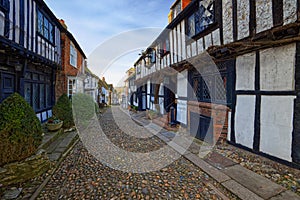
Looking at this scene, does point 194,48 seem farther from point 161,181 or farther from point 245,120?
point 161,181

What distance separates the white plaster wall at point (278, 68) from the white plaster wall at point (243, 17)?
780 millimetres

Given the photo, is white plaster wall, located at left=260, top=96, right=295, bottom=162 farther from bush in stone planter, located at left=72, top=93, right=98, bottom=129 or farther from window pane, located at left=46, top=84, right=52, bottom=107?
window pane, located at left=46, top=84, right=52, bottom=107

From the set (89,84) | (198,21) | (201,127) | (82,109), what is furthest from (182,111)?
(89,84)

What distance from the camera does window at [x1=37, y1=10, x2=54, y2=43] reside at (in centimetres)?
669

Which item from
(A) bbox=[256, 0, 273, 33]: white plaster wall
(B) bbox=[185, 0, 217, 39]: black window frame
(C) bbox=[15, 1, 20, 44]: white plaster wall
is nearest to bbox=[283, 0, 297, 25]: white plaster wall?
(A) bbox=[256, 0, 273, 33]: white plaster wall

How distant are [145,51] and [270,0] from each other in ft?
28.9

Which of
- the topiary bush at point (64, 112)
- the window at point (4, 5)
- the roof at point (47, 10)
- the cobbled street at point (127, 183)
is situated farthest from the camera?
the topiary bush at point (64, 112)

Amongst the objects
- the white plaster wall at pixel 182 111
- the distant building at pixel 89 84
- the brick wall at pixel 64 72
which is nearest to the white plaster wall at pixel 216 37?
the white plaster wall at pixel 182 111

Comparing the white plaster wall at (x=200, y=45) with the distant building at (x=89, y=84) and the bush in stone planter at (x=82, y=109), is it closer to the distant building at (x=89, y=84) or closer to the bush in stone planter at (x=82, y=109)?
the bush in stone planter at (x=82, y=109)

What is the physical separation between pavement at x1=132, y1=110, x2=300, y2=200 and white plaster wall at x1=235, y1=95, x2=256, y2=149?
0.83 m

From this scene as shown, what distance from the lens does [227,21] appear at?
458 cm

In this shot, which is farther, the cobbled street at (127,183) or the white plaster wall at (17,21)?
the white plaster wall at (17,21)

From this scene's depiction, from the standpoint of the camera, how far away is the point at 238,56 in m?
4.30

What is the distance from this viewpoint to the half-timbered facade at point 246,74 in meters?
3.18
